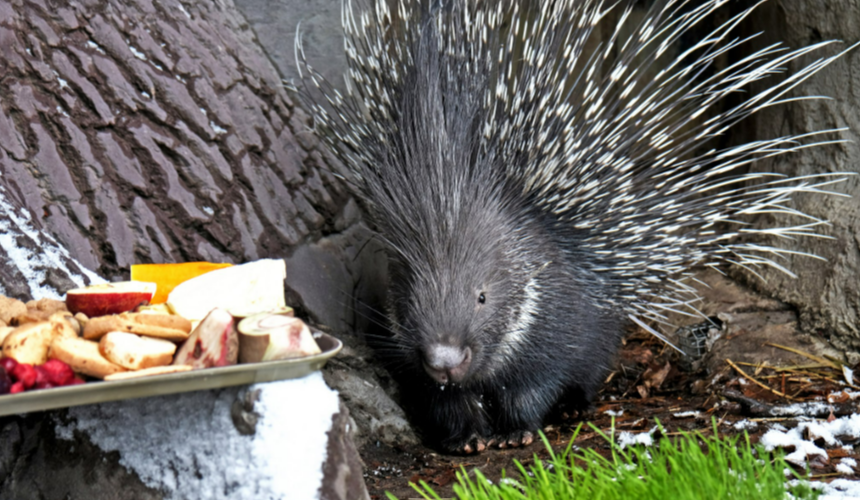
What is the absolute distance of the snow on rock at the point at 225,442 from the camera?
1.35 m

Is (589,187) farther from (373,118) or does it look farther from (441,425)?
(441,425)

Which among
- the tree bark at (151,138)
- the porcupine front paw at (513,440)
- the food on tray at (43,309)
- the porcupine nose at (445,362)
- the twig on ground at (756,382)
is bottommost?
the twig on ground at (756,382)

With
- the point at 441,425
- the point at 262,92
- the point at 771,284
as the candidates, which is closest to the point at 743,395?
the point at 771,284

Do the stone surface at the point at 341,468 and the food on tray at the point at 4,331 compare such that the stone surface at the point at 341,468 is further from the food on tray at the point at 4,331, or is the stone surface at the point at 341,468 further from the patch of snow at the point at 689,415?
the patch of snow at the point at 689,415

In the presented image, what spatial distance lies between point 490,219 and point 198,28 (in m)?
1.36

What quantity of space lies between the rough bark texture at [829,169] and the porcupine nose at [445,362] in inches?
75.7

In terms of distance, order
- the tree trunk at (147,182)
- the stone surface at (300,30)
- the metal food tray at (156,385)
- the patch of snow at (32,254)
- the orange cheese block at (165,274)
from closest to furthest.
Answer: the metal food tray at (156,385) → the tree trunk at (147,182) → the orange cheese block at (165,274) → the patch of snow at (32,254) → the stone surface at (300,30)

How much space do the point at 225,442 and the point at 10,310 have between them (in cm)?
54

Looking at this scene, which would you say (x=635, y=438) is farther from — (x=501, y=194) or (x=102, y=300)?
(x=102, y=300)

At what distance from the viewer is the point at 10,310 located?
1.48 metres

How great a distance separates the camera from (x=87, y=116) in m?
2.32

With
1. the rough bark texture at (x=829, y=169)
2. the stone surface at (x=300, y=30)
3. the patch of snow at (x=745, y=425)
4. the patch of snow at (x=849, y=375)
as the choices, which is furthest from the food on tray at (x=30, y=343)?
the rough bark texture at (x=829, y=169)

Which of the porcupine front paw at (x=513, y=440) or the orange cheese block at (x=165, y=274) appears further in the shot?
the porcupine front paw at (x=513, y=440)

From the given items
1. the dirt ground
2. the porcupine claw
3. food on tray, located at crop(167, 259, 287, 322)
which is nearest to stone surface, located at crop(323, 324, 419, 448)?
the dirt ground
